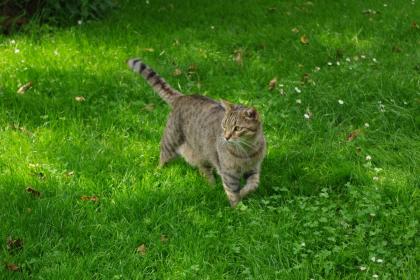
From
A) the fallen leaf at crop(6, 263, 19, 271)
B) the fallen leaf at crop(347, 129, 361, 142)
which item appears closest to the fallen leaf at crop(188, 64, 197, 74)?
the fallen leaf at crop(347, 129, 361, 142)

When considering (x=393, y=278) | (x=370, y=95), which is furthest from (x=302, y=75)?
(x=393, y=278)

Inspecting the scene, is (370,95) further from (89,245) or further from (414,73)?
(89,245)

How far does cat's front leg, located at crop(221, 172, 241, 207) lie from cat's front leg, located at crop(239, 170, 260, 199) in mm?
40

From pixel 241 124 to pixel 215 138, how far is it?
0.46m

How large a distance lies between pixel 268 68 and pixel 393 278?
3740 millimetres

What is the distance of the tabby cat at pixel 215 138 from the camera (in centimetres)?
459

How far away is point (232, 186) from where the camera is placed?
464cm

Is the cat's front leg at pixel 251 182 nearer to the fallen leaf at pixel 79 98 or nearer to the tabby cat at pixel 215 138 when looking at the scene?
the tabby cat at pixel 215 138

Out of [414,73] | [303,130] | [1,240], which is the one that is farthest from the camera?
[414,73]

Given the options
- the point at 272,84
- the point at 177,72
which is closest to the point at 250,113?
the point at 272,84

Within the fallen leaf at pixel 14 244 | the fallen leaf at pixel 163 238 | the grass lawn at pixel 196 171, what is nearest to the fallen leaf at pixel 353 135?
the grass lawn at pixel 196 171

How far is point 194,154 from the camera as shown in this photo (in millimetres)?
5109

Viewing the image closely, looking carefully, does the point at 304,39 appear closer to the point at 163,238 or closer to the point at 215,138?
the point at 215,138

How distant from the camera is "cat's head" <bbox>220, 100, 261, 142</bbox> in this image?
178 inches
